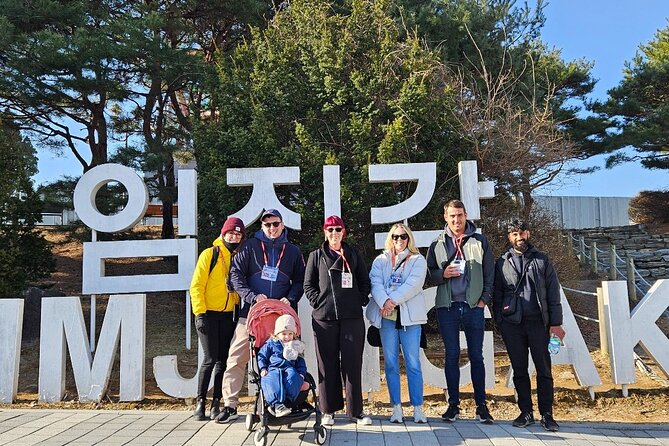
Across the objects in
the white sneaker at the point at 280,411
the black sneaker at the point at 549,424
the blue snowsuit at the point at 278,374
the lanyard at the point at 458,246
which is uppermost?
the lanyard at the point at 458,246

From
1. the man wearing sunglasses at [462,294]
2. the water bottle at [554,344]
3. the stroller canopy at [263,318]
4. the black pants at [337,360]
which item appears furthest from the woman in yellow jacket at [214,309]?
the water bottle at [554,344]

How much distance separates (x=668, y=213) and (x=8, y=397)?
22688 millimetres

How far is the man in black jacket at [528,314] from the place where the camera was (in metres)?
4.52

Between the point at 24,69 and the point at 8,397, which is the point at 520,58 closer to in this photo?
the point at 24,69

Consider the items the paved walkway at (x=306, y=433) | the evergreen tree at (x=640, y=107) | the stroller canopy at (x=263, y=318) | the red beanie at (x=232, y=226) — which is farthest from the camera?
the evergreen tree at (x=640, y=107)

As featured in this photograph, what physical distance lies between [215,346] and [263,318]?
706 mm

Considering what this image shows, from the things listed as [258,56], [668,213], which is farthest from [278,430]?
[668,213]

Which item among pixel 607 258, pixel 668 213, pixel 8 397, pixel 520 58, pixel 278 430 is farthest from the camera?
pixel 668 213

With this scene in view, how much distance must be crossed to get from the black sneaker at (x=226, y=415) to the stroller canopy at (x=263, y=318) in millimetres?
791

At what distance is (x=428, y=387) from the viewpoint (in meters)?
6.49

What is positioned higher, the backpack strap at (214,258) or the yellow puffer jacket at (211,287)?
the backpack strap at (214,258)

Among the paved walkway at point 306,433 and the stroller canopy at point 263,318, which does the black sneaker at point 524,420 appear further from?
the stroller canopy at point 263,318

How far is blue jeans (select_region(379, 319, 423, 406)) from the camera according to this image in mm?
4691

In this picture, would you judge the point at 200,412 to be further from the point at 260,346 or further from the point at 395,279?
the point at 395,279
